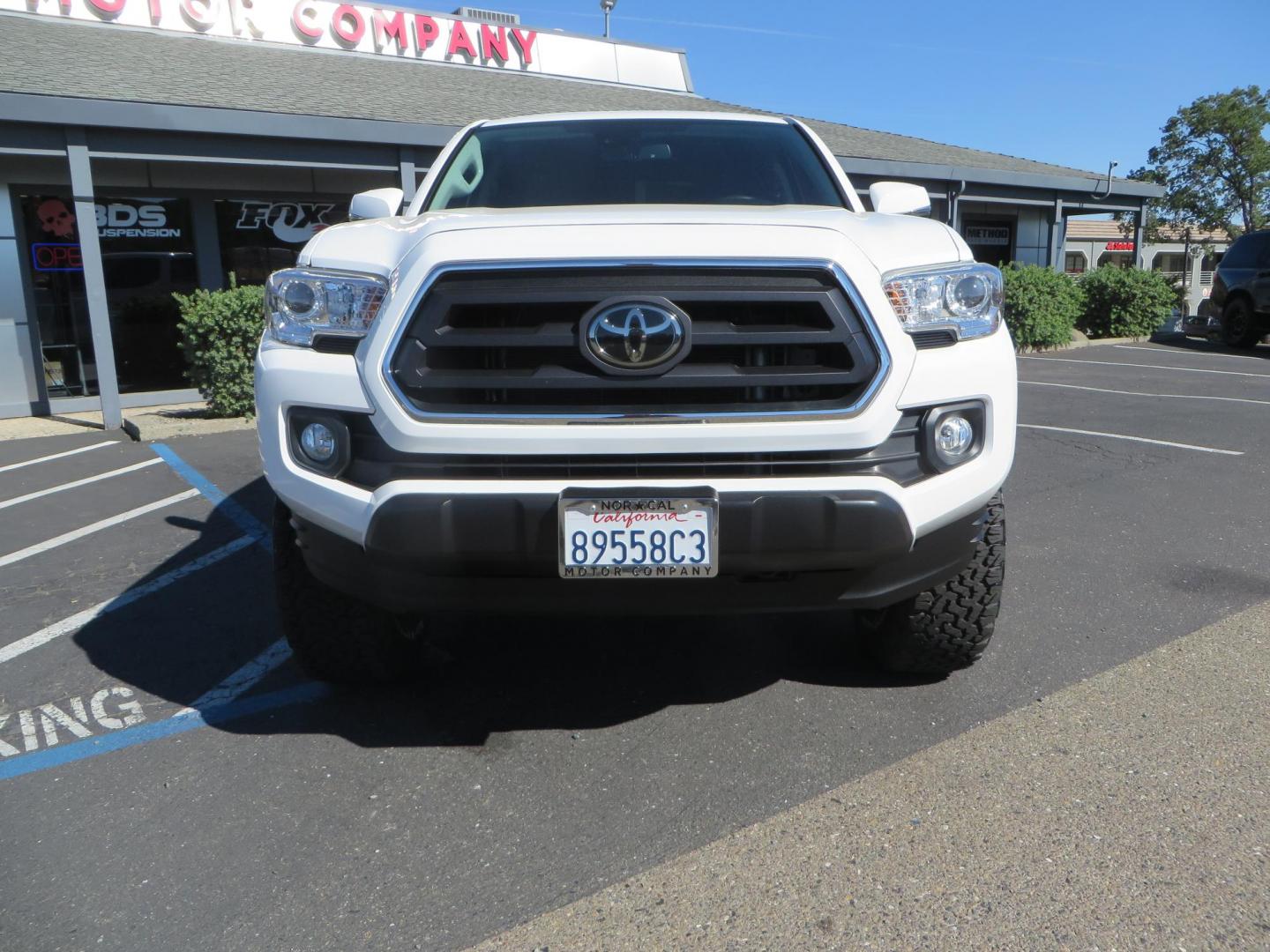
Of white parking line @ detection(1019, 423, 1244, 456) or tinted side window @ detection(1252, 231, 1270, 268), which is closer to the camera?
white parking line @ detection(1019, 423, 1244, 456)

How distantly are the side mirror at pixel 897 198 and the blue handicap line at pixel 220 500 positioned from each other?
10.2 feet

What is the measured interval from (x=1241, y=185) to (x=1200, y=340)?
2946 centimetres

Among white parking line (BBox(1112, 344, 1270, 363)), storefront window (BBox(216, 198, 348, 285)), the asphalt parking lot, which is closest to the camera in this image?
the asphalt parking lot

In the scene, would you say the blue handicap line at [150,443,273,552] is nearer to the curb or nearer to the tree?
the curb

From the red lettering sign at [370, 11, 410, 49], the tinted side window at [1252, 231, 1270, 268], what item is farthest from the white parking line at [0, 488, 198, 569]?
the tinted side window at [1252, 231, 1270, 268]

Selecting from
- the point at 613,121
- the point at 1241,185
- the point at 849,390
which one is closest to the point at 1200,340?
the point at 613,121

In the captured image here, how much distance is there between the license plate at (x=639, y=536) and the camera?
229 centimetres

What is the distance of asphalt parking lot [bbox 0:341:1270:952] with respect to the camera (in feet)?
6.98

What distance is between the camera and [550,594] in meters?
2.42

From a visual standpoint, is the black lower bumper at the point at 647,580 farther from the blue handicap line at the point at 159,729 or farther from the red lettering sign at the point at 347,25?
the red lettering sign at the point at 347,25

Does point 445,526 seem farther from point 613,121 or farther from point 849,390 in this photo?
point 613,121

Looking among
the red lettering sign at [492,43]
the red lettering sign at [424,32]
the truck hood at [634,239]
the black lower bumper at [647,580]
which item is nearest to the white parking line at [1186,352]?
the red lettering sign at [492,43]

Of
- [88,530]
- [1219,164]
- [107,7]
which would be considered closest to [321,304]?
[88,530]

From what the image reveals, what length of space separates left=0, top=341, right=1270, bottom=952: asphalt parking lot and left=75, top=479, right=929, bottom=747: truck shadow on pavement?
0.05 feet
